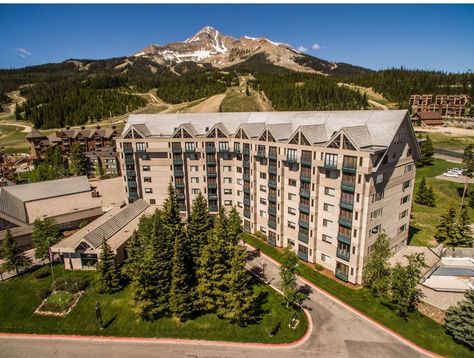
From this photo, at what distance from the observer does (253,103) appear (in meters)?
188

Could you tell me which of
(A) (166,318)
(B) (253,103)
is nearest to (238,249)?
(A) (166,318)

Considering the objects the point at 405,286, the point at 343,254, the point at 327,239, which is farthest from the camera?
the point at 327,239

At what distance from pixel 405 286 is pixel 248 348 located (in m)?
23.3

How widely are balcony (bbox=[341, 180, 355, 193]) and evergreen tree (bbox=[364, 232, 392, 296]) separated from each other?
8120 mm

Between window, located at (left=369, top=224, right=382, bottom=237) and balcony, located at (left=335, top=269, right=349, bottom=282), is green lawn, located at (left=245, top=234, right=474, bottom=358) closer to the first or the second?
balcony, located at (left=335, top=269, right=349, bottom=282)

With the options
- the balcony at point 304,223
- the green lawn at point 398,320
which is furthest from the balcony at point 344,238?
the green lawn at point 398,320

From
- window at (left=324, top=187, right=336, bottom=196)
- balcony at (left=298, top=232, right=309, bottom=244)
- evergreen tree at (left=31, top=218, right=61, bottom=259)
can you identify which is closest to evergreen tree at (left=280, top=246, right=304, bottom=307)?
balcony at (left=298, top=232, right=309, bottom=244)

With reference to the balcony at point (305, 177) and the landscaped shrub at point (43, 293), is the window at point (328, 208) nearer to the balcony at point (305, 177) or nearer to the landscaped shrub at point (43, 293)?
the balcony at point (305, 177)

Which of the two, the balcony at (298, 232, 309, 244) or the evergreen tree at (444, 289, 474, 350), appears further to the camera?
the balcony at (298, 232, 309, 244)

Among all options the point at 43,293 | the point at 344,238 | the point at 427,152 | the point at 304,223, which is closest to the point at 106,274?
the point at 43,293

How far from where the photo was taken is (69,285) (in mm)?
47312

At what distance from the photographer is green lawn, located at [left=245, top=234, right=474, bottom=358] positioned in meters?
35.1

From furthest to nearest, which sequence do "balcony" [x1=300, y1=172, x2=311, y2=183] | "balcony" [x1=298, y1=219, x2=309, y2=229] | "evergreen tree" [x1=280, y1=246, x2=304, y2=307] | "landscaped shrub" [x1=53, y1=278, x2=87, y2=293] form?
1. "balcony" [x1=298, y1=219, x2=309, y2=229]
2. "balcony" [x1=300, y1=172, x2=311, y2=183]
3. "landscaped shrub" [x1=53, y1=278, x2=87, y2=293]
4. "evergreen tree" [x1=280, y1=246, x2=304, y2=307]

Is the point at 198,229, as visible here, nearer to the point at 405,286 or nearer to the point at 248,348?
the point at 248,348
